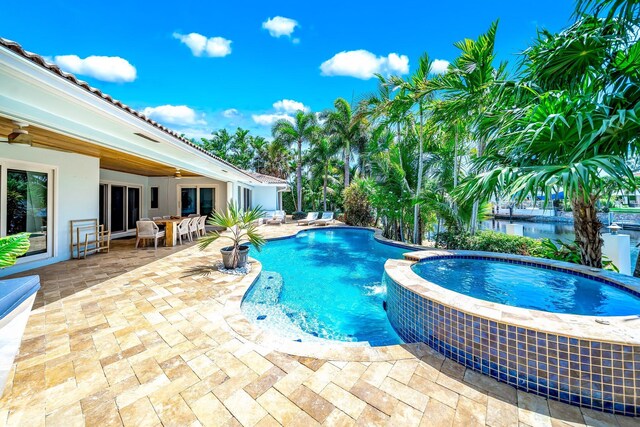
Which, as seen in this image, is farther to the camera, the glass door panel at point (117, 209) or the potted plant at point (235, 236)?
the glass door panel at point (117, 209)

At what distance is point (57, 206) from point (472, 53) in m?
12.3

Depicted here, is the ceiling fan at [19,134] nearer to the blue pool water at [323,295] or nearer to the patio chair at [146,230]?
the patio chair at [146,230]

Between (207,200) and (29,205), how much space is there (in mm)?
8976

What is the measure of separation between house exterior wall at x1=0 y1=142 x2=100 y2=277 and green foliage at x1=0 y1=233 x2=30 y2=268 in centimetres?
588

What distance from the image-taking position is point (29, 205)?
630cm

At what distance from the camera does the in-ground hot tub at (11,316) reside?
6.31 feet

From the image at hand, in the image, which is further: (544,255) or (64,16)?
(64,16)

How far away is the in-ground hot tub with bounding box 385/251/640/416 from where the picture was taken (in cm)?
220

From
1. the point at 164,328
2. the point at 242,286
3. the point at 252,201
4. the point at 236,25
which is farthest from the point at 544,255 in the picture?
the point at 252,201

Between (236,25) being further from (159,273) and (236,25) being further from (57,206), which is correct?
(159,273)

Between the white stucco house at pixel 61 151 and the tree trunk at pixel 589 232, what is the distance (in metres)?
9.39

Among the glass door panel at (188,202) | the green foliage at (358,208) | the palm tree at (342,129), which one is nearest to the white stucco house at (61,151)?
the glass door panel at (188,202)

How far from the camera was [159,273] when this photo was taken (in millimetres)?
5938

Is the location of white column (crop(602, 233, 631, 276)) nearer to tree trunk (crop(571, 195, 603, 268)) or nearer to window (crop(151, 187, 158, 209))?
tree trunk (crop(571, 195, 603, 268))
